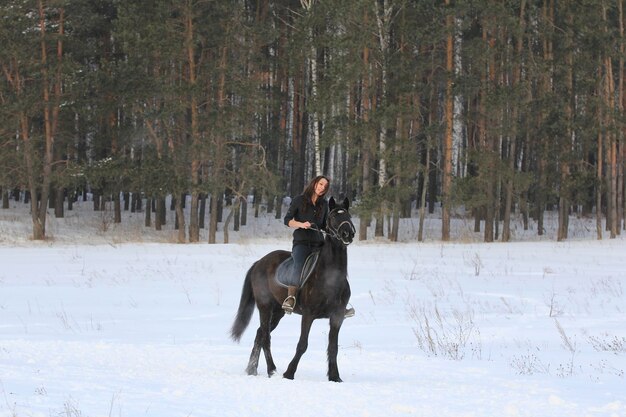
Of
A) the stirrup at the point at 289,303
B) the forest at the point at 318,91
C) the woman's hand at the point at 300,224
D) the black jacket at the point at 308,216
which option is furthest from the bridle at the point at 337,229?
the forest at the point at 318,91

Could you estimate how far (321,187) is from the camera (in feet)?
32.4

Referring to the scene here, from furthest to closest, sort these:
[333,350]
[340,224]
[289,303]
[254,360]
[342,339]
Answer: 1. [342,339]
2. [254,360]
3. [289,303]
4. [333,350]
5. [340,224]

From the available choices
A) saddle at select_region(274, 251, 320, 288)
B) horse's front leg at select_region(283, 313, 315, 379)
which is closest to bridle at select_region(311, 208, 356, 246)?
saddle at select_region(274, 251, 320, 288)

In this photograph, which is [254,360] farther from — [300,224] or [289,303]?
[300,224]

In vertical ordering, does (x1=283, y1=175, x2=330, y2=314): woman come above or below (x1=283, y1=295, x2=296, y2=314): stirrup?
above

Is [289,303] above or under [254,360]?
above

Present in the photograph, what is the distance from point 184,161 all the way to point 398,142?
9613 mm

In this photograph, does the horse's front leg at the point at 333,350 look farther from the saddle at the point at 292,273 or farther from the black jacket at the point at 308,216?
the black jacket at the point at 308,216

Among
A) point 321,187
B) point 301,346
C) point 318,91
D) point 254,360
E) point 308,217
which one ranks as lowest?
point 254,360

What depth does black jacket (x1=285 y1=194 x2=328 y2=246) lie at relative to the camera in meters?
9.85

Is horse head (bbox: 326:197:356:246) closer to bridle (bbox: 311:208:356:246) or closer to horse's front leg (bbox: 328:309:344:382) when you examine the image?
bridle (bbox: 311:208:356:246)

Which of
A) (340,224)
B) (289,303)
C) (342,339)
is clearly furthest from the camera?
(342,339)

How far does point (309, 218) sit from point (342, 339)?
421 cm

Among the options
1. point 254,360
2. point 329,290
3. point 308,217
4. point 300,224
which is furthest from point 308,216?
point 254,360
